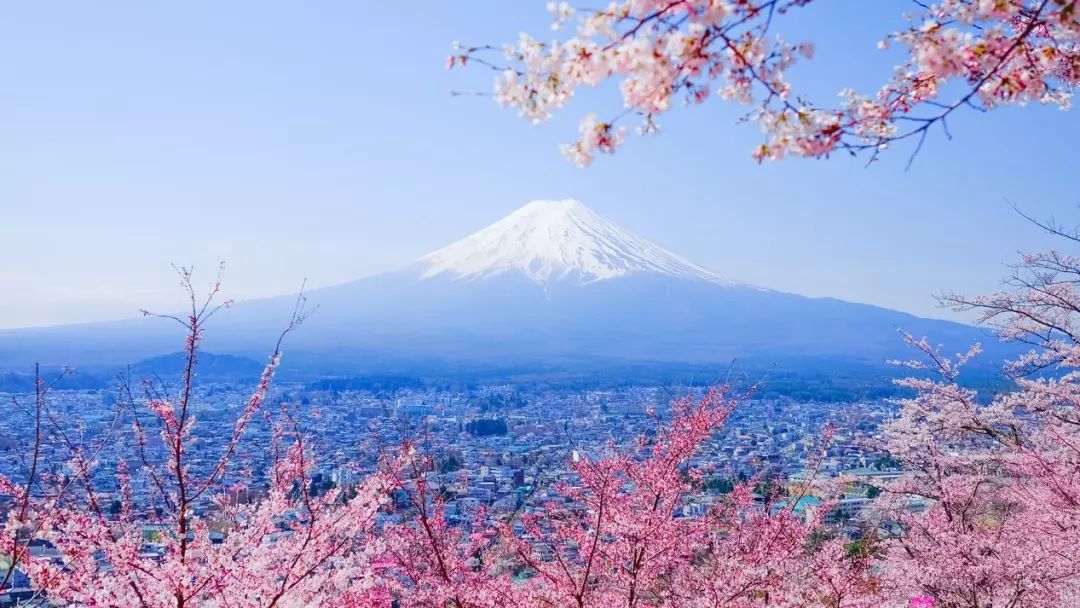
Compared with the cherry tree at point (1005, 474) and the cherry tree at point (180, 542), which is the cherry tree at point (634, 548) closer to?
the cherry tree at point (180, 542)

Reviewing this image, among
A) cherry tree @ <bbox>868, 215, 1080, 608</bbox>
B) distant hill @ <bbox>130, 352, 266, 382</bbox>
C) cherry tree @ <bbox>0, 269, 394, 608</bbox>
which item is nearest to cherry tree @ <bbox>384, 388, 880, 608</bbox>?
cherry tree @ <bbox>0, 269, 394, 608</bbox>

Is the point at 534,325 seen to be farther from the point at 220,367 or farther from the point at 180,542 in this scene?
the point at 180,542

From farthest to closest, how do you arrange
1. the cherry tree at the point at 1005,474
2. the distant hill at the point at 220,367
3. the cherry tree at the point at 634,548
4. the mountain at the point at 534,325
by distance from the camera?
the mountain at the point at 534,325 → the distant hill at the point at 220,367 → the cherry tree at the point at 1005,474 → the cherry tree at the point at 634,548

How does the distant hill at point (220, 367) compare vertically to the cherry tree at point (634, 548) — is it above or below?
below

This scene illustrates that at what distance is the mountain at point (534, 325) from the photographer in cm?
5878

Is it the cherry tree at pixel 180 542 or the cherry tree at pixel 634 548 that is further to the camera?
the cherry tree at pixel 634 548

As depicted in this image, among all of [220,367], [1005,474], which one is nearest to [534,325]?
[220,367]

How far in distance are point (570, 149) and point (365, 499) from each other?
1950 mm

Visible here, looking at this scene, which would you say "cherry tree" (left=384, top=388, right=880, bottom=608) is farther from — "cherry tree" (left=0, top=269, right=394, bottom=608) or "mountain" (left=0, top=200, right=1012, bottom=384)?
"mountain" (left=0, top=200, right=1012, bottom=384)

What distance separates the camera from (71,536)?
7.33 feet

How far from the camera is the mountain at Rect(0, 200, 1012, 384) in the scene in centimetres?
5878

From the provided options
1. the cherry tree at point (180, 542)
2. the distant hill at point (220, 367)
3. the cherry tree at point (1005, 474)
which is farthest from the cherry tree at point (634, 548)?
the distant hill at point (220, 367)

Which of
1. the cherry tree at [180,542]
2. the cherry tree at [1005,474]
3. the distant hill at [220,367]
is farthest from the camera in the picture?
the distant hill at [220,367]

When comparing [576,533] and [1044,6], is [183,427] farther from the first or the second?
[1044,6]
